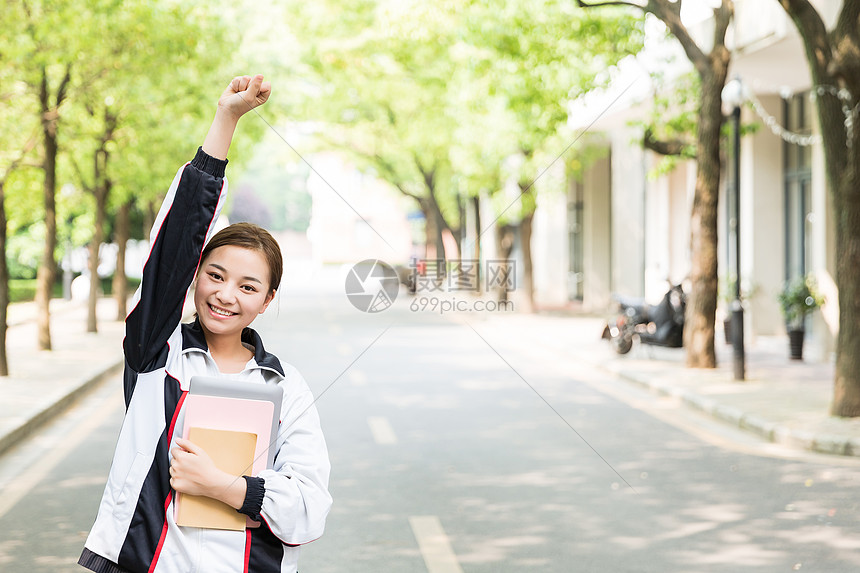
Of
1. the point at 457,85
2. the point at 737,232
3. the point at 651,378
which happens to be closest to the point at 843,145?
the point at 737,232

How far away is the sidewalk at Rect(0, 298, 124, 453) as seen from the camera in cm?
971

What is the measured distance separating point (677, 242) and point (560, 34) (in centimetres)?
1144

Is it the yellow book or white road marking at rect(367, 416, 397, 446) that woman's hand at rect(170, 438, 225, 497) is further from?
white road marking at rect(367, 416, 397, 446)

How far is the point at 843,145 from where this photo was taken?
979cm

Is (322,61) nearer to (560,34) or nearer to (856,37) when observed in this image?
(560,34)

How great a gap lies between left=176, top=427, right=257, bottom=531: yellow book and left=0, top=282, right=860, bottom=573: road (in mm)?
889

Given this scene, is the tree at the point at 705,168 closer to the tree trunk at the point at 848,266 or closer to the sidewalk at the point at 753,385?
the sidewalk at the point at 753,385

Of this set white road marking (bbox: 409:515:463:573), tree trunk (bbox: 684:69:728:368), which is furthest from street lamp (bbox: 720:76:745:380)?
white road marking (bbox: 409:515:463:573)

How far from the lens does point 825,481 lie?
24.2 feet

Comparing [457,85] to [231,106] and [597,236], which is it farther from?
[231,106]

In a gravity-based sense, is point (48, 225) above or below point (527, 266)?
above

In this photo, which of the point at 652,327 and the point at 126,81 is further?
the point at 126,81

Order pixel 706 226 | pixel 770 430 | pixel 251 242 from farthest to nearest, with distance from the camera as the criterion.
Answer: pixel 706 226
pixel 770 430
pixel 251 242

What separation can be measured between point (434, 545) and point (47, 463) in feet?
12.6
